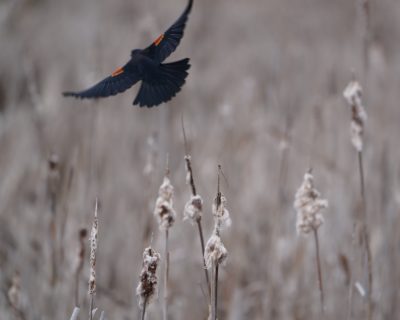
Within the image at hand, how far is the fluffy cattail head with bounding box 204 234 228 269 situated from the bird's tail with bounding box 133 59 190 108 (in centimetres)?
18

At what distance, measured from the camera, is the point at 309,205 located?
2.71 ft

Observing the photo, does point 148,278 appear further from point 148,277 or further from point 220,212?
point 220,212

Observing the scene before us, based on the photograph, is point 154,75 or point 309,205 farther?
point 309,205

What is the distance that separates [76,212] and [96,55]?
778 mm

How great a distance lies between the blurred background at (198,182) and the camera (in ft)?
4.92

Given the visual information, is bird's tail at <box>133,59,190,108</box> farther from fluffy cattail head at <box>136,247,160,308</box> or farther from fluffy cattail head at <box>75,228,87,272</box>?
fluffy cattail head at <box>75,228,87,272</box>

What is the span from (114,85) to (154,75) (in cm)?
7

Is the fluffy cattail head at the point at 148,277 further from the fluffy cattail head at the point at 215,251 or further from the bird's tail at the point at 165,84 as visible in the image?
the bird's tail at the point at 165,84

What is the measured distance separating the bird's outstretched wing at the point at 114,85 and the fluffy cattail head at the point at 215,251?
23 centimetres

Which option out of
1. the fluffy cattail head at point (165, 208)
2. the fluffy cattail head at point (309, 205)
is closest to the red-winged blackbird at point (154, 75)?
the fluffy cattail head at point (165, 208)

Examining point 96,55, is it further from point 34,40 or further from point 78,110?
point 34,40

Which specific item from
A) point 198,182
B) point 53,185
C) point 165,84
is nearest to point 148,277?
point 165,84

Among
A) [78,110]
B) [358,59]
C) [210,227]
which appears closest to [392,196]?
[210,227]

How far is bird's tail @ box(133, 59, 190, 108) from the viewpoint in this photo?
2.24 ft
